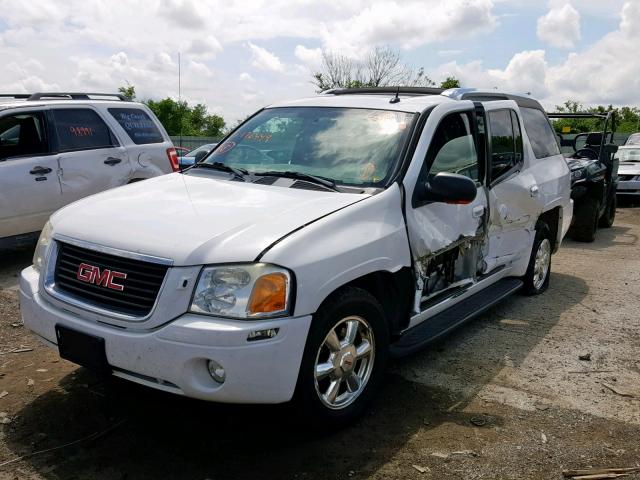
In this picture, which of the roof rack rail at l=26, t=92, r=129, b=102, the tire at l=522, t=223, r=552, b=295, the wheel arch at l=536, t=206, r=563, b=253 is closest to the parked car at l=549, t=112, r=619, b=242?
the wheel arch at l=536, t=206, r=563, b=253

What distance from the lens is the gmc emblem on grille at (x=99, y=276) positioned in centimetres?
315

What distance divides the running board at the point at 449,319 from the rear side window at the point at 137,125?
4.78 meters

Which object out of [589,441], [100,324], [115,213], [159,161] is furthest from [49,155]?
[589,441]

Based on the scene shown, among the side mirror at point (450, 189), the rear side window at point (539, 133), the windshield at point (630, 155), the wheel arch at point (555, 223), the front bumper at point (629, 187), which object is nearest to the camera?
the side mirror at point (450, 189)

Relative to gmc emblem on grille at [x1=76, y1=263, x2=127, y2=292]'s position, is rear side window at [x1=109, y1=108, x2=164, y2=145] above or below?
above

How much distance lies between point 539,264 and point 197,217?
3.97m

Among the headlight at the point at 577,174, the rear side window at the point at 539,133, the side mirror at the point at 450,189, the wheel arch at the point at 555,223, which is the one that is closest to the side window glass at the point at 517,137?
the rear side window at the point at 539,133

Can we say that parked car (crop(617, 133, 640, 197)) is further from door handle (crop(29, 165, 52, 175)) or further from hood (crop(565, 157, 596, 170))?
door handle (crop(29, 165, 52, 175))

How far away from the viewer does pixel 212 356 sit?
2893 millimetres

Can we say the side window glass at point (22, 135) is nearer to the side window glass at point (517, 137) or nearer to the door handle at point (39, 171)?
the door handle at point (39, 171)

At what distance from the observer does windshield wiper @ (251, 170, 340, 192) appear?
385 cm

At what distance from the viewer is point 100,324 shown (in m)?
3.17

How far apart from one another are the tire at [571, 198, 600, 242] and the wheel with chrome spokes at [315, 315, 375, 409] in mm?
6933

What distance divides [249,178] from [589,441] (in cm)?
246
